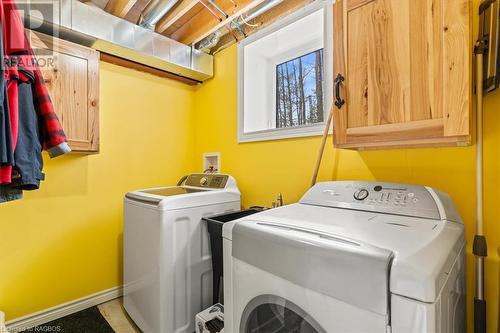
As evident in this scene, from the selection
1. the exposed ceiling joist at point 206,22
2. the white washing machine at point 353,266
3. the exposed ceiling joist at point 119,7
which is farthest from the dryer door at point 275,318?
the exposed ceiling joist at point 119,7

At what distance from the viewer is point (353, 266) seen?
0.66 meters

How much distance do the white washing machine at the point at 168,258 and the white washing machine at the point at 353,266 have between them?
0.57 meters

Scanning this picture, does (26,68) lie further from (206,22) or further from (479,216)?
(479,216)

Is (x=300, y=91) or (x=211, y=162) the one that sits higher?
(x=300, y=91)

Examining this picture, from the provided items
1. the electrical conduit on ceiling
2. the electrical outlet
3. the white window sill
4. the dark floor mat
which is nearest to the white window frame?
the white window sill

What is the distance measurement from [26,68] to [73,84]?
0.63 m

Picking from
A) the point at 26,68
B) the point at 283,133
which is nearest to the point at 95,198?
the point at 26,68

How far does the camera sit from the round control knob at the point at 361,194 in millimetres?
1141

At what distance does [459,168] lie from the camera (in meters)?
1.13

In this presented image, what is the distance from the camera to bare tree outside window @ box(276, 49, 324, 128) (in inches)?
73.2

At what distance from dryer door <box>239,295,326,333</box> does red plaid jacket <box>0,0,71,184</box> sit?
1.13 meters

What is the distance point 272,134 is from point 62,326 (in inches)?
78.6

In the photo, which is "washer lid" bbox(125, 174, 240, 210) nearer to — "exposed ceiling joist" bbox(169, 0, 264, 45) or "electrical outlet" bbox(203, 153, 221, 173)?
"electrical outlet" bbox(203, 153, 221, 173)

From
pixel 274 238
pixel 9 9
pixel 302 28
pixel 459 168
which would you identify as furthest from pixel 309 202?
pixel 9 9
